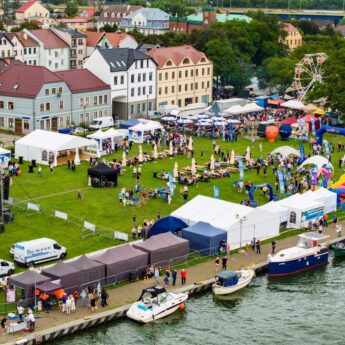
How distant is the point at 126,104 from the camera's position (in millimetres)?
96438

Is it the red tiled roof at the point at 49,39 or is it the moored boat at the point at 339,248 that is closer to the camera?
the moored boat at the point at 339,248

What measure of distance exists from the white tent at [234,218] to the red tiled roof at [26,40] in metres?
68.6

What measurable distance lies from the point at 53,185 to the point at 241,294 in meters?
24.8

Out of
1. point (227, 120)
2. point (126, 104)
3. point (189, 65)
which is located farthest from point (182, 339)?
point (189, 65)

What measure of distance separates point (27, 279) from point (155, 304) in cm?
686

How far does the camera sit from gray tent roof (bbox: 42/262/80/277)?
A: 136 ft

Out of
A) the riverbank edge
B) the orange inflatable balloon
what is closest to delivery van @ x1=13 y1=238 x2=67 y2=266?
the riverbank edge

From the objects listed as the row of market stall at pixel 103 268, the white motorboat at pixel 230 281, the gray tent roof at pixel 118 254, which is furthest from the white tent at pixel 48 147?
the white motorboat at pixel 230 281

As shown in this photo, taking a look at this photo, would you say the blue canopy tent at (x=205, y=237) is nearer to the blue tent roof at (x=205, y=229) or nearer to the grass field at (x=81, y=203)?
the blue tent roof at (x=205, y=229)

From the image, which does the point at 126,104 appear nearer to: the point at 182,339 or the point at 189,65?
the point at 189,65

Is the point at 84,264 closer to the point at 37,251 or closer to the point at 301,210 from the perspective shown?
the point at 37,251

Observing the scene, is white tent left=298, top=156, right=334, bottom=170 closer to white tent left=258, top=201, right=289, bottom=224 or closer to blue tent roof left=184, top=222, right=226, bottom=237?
white tent left=258, top=201, right=289, bottom=224

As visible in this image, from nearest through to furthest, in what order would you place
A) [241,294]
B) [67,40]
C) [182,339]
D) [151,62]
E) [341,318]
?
[182,339], [341,318], [241,294], [151,62], [67,40]

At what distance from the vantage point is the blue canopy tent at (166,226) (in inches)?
2007
